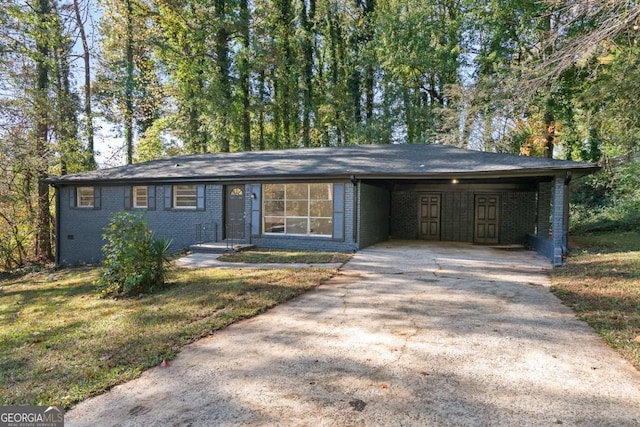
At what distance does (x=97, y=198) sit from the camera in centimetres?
1389

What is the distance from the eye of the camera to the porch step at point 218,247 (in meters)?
11.2

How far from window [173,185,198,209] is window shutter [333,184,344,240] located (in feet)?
16.5

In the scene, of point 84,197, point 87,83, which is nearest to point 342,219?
point 84,197

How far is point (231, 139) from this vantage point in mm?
24734

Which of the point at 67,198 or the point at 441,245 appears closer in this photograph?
the point at 441,245

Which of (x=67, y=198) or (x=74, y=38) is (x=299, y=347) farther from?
(x=74, y=38)

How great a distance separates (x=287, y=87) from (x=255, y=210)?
50.4 feet

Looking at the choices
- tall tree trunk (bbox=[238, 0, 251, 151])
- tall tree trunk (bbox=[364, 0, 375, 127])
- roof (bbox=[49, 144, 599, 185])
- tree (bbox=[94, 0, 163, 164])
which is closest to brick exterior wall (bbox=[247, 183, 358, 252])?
roof (bbox=[49, 144, 599, 185])

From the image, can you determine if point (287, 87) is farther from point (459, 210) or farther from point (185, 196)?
point (459, 210)

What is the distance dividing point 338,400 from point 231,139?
23.6 m

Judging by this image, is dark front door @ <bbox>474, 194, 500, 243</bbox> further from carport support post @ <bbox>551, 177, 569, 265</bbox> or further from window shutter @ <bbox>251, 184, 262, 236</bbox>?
window shutter @ <bbox>251, 184, 262, 236</bbox>

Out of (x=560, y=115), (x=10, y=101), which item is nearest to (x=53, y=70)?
(x=10, y=101)

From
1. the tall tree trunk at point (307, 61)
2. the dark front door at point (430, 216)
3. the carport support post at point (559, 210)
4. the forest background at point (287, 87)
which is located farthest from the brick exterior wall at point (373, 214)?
the tall tree trunk at point (307, 61)

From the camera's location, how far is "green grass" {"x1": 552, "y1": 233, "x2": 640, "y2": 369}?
413 cm
